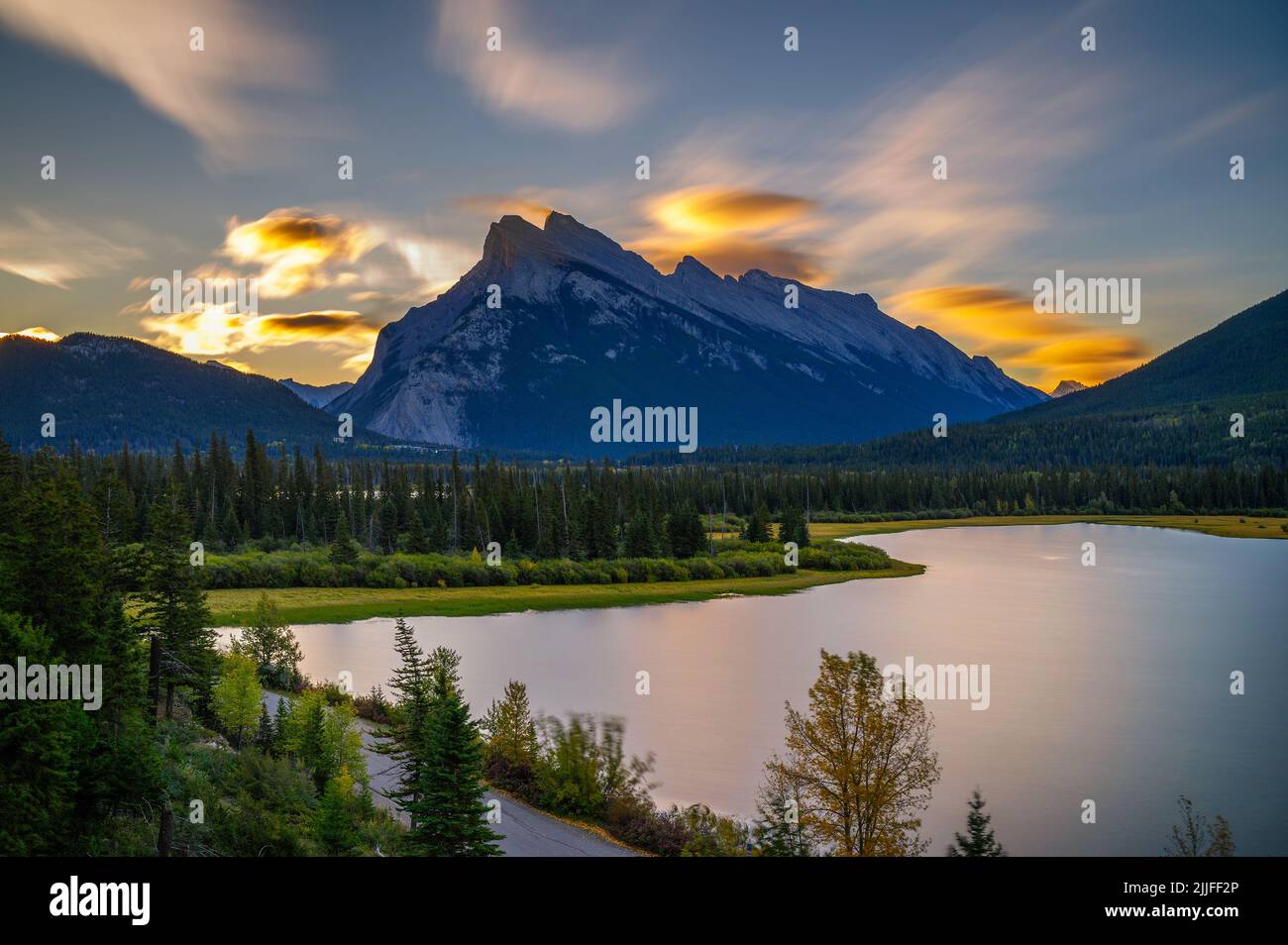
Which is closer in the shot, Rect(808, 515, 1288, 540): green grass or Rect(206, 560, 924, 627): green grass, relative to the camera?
Rect(206, 560, 924, 627): green grass

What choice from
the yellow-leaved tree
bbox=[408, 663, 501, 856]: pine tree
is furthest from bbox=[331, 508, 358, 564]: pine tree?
the yellow-leaved tree

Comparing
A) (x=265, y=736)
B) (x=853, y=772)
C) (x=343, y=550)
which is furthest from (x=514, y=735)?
(x=343, y=550)

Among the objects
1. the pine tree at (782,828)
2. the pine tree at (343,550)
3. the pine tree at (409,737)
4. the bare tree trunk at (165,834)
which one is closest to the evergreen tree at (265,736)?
the pine tree at (409,737)

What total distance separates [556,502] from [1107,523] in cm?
8434

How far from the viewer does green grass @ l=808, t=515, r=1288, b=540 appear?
110 meters

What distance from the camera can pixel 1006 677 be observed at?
130 feet

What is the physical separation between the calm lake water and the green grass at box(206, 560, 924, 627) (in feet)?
8.93

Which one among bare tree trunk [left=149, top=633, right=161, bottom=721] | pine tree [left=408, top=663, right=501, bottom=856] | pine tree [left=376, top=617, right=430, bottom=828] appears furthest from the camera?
bare tree trunk [left=149, top=633, right=161, bottom=721]

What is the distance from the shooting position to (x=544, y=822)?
22078 millimetres

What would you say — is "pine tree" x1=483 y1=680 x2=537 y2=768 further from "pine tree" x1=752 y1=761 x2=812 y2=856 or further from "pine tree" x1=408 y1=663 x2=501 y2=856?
"pine tree" x1=408 y1=663 x2=501 y2=856

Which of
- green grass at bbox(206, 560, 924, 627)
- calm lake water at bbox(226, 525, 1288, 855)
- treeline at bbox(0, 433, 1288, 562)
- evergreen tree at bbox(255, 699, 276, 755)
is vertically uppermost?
treeline at bbox(0, 433, 1288, 562)

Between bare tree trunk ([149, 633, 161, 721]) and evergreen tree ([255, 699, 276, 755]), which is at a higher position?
bare tree trunk ([149, 633, 161, 721])

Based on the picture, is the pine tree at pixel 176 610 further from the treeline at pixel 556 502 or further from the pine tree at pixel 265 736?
the treeline at pixel 556 502

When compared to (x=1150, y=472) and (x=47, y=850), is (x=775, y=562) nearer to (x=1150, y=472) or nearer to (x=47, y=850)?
(x=47, y=850)
